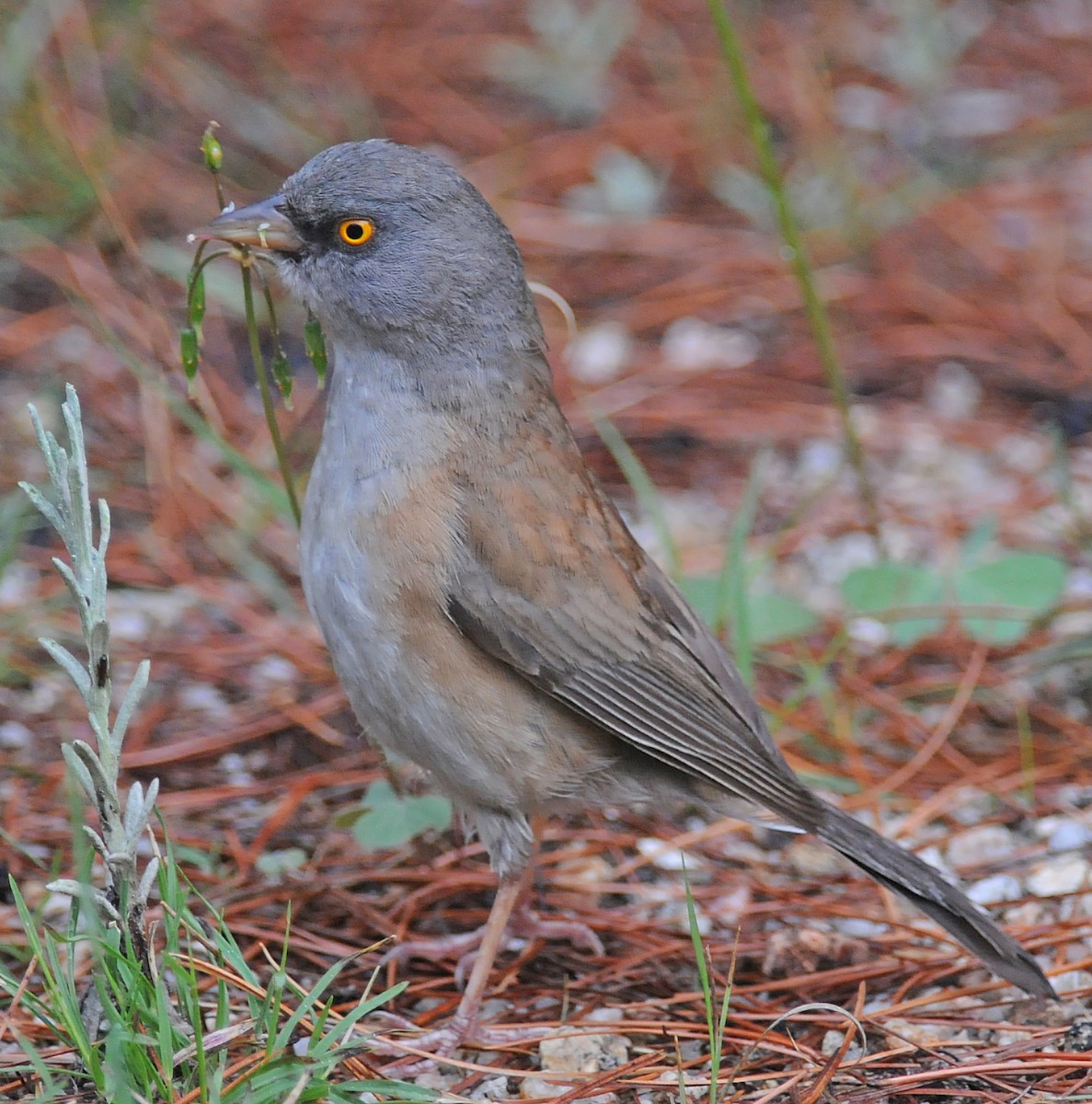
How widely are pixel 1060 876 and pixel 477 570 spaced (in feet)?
→ 5.29

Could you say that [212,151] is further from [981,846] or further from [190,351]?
[981,846]

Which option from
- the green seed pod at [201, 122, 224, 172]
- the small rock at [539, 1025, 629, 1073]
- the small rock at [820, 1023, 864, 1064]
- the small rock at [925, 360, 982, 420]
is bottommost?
the small rock at [820, 1023, 864, 1064]

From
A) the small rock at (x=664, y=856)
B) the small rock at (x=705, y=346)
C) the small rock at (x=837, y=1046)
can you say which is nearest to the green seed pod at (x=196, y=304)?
the small rock at (x=664, y=856)

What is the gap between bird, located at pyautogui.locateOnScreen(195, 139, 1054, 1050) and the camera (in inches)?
125

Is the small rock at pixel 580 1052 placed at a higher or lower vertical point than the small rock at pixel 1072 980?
higher

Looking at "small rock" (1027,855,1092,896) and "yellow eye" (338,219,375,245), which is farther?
"small rock" (1027,855,1092,896)

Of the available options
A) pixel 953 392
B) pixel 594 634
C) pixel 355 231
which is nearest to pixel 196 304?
pixel 355 231

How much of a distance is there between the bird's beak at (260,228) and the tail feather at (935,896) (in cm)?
172

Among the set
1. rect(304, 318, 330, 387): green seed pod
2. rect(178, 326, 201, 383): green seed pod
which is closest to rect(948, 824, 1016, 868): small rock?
rect(304, 318, 330, 387): green seed pod

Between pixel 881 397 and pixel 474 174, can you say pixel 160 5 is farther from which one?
pixel 881 397

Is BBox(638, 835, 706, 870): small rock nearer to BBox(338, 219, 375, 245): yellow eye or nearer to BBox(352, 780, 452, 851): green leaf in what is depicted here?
BBox(352, 780, 452, 851): green leaf

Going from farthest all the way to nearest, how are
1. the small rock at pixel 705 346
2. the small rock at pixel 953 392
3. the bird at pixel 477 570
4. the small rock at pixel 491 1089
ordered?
the small rock at pixel 705 346 → the small rock at pixel 953 392 → the bird at pixel 477 570 → the small rock at pixel 491 1089

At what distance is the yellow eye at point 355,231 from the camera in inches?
133

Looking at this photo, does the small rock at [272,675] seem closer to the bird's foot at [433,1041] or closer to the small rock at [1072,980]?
the bird's foot at [433,1041]
